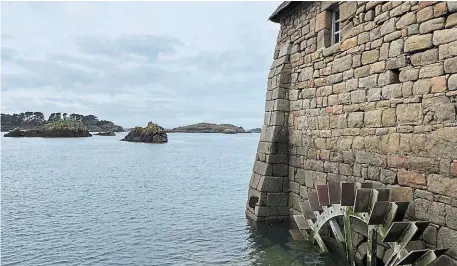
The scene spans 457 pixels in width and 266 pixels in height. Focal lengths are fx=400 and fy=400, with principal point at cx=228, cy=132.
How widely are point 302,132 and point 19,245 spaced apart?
7.28 meters

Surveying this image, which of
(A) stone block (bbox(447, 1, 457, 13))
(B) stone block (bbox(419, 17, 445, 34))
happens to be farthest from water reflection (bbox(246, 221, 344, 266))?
(A) stone block (bbox(447, 1, 457, 13))

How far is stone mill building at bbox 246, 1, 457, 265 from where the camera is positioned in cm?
572

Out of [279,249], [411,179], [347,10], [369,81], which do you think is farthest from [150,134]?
[411,179]

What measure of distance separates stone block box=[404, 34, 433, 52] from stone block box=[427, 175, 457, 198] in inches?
77.0

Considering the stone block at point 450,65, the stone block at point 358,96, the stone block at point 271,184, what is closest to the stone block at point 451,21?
the stone block at point 450,65

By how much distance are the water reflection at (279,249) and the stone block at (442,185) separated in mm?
2736

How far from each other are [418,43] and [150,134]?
226ft

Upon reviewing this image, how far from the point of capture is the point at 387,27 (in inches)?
270

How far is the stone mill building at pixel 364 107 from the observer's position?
5.72 meters

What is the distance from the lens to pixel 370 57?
23.9 ft

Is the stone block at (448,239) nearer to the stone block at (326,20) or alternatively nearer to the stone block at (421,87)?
the stone block at (421,87)

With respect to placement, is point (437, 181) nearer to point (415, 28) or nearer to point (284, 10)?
point (415, 28)

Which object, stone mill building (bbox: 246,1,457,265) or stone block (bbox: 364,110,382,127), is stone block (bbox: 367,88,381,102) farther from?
stone block (bbox: 364,110,382,127)

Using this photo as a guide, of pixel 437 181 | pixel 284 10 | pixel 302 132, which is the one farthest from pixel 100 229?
pixel 437 181
